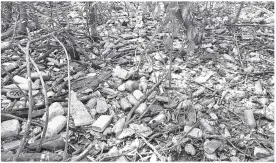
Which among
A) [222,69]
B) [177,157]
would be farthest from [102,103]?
[222,69]

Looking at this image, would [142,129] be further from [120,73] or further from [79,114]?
[120,73]

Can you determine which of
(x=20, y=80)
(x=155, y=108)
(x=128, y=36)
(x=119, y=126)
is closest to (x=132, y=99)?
(x=155, y=108)

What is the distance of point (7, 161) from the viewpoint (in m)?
1.48

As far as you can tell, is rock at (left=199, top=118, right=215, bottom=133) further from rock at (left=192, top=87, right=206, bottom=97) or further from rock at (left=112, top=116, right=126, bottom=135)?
rock at (left=112, top=116, right=126, bottom=135)

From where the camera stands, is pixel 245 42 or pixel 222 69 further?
pixel 245 42

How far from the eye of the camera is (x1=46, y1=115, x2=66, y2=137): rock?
168 centimetres

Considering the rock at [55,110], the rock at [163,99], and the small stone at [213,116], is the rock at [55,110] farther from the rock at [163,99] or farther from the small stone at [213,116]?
the small stone at [213,116]

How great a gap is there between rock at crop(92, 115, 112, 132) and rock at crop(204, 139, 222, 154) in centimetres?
68

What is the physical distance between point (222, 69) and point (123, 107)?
1090mm

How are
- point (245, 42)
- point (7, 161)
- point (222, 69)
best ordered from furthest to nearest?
1. point (245, 42)
2. point (222, 69)
3. point (7, 161)

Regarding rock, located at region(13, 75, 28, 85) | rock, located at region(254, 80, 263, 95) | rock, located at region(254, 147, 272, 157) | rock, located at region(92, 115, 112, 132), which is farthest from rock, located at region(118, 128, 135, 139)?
rock, located at region(254, 80, 263, 95)

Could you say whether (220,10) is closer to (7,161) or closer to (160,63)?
(160,63)

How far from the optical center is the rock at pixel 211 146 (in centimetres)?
162

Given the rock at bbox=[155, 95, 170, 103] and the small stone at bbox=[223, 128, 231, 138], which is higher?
the rock at bbox=[155, 95, 170, 103]
